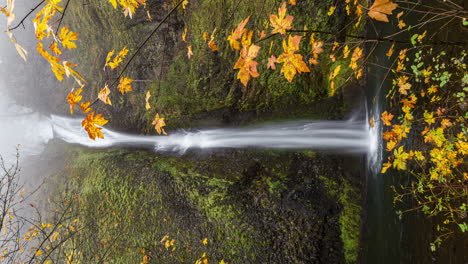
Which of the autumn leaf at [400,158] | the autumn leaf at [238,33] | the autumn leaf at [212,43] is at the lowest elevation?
the autumn leaf at [400,158]

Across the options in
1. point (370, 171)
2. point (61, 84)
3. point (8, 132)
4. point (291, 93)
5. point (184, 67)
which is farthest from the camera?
point (8, 132)

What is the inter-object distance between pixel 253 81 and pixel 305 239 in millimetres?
3071

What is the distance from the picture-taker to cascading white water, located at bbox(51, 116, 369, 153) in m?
5.48

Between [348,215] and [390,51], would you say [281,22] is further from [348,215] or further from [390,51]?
[348,215]

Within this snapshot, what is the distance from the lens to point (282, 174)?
530 centimetres

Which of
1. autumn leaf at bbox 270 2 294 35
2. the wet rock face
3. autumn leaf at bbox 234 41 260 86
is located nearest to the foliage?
the wet rock face

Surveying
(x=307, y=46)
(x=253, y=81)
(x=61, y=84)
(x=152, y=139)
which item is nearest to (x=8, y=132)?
(x=61, y=84)

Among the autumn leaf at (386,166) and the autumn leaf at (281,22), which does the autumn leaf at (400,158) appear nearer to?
the autumn leaf at (386,166)

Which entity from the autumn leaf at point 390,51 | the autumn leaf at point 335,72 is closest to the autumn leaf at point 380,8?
the autumn leaf at point 390,51

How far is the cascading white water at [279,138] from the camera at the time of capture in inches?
216

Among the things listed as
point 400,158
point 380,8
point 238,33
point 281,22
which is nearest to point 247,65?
point 238,33

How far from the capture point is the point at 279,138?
6020 mm

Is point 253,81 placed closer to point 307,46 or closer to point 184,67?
point 307,46

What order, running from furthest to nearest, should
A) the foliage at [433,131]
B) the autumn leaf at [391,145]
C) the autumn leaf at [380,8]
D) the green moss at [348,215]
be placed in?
1. the green moss at [348,215]
2. the autumn leaf at [391,145]
3. the foliage at [433,131]
4. the autumn leaf at [380,8]
